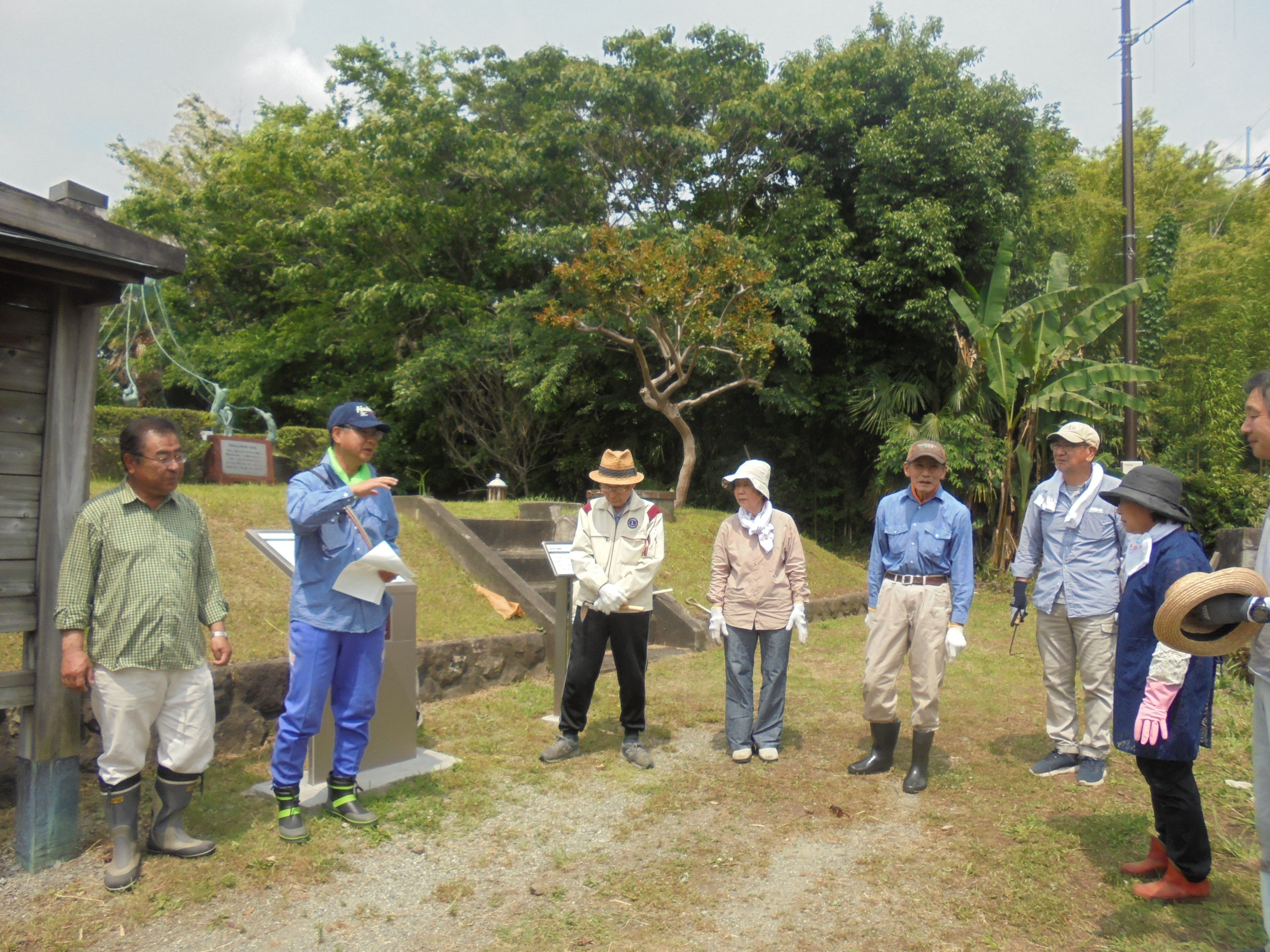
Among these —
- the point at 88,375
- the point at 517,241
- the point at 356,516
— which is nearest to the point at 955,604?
the point at 356,516

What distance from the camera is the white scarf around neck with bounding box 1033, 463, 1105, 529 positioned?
16.8 feet

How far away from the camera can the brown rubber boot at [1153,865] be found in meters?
3.75

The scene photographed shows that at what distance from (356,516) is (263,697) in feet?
6.17

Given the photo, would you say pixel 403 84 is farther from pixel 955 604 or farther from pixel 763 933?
pixel 763 933

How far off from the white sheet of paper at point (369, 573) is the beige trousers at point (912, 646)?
2.64m

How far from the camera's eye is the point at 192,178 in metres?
26.4

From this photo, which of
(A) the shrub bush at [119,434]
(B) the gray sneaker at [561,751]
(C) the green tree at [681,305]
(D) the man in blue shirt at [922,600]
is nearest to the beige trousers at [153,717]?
(B) the gray sneaker at [561,751]

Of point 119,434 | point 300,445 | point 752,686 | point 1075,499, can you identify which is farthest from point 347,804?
point 300,445

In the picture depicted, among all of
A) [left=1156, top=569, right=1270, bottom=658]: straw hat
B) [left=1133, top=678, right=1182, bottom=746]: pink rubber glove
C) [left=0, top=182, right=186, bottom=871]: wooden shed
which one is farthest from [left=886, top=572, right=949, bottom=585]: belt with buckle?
[left=0, top=182, right=186, bottom=871]: wooden shed

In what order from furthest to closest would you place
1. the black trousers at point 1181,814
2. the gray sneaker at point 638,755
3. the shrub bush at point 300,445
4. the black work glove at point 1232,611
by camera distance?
the shrub bush at point 300,445
the gray sneaker at point 638,755
the black trousers at point 1181,814
the black work glove at point 1232,611

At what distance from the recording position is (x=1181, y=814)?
A: 346 centimetres

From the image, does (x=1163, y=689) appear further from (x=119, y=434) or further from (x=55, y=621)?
(x=119, y=434)

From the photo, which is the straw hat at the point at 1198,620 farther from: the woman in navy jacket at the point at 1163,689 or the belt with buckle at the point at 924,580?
the belt with buckle at the point at 924,580

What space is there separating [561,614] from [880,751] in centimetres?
231
